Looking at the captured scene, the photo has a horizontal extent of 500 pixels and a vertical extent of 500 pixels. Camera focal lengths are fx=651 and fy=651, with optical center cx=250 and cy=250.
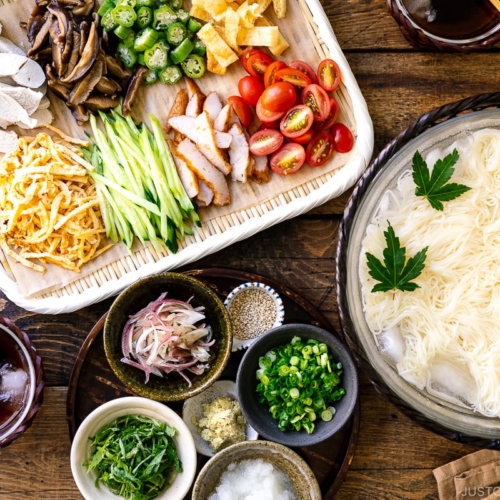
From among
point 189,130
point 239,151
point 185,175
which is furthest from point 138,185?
point 239,151

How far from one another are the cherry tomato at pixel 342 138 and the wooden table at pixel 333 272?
0.19 metres

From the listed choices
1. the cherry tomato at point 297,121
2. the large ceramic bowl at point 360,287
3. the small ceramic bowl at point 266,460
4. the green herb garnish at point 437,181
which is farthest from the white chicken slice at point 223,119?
the small ceramic bowl at point 266,460

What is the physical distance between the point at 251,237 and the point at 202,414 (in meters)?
0.87

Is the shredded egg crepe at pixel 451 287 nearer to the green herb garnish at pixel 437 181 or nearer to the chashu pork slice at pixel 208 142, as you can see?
the green herb garnish at pixel 437 181

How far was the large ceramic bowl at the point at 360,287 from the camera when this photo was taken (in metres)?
2.61

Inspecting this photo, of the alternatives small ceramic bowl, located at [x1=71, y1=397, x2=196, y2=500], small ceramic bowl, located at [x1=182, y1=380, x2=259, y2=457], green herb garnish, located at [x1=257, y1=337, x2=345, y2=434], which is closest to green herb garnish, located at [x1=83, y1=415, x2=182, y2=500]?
small ceramic bowl, located at [x1=71, y1=397, x2=196, y2=500]

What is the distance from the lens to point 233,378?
10.1 ft

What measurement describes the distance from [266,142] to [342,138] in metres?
0.35

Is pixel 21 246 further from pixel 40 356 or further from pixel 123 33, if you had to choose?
pixel 123 33

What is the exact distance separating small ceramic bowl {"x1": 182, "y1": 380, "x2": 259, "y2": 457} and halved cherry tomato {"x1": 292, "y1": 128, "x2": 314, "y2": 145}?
1.16 metres

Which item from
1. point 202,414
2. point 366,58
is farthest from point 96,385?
point 366,58

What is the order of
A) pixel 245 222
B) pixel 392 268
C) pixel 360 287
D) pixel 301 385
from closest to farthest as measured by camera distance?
pixel 392 268
pixel 360 287
pixel 301 385
pixel 245 222

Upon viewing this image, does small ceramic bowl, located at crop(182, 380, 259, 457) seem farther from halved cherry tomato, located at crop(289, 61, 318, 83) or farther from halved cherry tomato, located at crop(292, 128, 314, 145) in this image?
halved cherry tomato, located at crop(289, 61, 318, 83)

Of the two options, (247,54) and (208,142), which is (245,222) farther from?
(247,54)
